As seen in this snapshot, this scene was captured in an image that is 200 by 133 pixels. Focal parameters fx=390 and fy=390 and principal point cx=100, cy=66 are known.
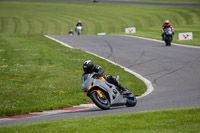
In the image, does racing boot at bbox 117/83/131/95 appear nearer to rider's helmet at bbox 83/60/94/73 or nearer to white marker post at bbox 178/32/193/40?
rider's helmet at bbox 83/60/94/73

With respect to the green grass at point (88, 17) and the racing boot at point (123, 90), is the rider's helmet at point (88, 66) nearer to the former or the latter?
the racing boot at point (123, 90)

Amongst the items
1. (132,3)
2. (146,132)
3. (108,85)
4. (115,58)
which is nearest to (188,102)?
(108,85)

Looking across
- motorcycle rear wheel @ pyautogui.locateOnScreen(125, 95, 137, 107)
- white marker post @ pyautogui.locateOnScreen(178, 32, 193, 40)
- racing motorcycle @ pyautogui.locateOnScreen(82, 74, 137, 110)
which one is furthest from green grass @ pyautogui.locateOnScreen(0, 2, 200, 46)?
racing motorcycle @ pyautogui.locateOnScreen(82, 74, 137, 110)

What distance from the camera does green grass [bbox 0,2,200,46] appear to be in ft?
183

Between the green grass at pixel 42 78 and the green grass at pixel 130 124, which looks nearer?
the green grass at pixel 130 124

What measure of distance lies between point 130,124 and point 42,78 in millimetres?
9860

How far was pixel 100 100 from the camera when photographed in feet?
35.5

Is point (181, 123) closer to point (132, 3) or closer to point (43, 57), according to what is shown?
point (43, 57)

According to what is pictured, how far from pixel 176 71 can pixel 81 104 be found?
287 inches

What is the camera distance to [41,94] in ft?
46.6

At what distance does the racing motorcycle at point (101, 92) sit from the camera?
10.8m

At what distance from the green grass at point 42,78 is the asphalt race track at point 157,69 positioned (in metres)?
1.21

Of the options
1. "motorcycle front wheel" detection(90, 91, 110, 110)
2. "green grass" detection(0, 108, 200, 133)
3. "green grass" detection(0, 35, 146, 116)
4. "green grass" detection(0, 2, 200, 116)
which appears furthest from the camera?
"green grass" detection(0, 2, 200, 116)

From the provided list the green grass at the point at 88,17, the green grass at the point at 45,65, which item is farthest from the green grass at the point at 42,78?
the green grass at the point at 88,17
